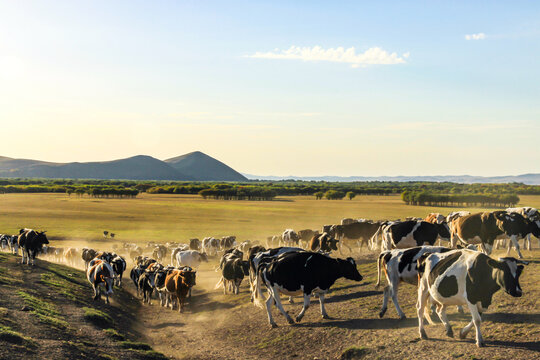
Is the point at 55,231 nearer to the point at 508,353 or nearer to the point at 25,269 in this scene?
the point at 25,269

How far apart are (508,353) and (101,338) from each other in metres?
11.8

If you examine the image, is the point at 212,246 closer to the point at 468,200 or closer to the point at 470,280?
the point at 470,280

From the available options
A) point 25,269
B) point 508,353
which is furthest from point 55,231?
point 508,353

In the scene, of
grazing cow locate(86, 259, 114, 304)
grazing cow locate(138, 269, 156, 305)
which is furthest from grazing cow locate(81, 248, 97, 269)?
grazing cow locate(86, 259, 114, 304)

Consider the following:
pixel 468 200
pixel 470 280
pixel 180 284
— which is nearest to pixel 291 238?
pixel 180 284

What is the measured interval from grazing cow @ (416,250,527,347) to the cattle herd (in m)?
0.02

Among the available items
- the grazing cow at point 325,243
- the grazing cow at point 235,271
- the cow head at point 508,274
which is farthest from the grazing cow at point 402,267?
the grazing cow at point 325,243

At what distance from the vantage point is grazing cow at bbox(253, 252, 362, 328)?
15.7 meters

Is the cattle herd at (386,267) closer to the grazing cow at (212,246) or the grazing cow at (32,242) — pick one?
the grazing cow at (32,242)

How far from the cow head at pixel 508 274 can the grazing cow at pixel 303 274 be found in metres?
5.81

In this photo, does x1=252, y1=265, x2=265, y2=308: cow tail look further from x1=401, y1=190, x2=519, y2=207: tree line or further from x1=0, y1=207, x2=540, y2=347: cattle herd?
x1=401, y1=190, x2=519, y2=207: tree line

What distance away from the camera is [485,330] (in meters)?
12.8

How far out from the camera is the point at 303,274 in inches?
618

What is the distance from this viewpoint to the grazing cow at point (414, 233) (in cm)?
2203
